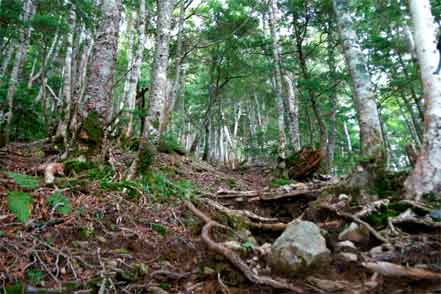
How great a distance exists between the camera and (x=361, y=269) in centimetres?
266

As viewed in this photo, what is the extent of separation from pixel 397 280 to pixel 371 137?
3.05 m

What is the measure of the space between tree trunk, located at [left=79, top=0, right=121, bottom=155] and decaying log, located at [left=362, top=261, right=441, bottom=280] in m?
3.90

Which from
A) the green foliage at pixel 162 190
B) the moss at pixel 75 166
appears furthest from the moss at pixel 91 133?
the green foliage at pixel 162 190

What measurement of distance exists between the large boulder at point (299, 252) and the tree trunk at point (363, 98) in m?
2.37

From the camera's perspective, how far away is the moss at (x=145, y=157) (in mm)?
4695

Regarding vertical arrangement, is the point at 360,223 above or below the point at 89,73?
below

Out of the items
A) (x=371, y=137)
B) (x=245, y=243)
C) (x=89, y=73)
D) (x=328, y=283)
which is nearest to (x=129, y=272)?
(x=245, y=243)

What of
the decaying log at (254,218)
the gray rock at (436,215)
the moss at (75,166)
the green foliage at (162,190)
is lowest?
the decaying log at (254,218)

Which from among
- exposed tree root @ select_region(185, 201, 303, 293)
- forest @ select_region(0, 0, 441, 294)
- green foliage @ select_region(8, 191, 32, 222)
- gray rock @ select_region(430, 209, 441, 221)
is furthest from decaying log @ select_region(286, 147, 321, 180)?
green foliage @ select_region(8, 191, 32, 222)

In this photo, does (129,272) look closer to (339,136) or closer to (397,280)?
(397,280)

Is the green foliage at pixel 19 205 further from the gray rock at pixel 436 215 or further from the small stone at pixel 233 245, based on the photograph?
the gray rock at pixel 436 215

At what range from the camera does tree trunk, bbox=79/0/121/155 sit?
15.1 ft

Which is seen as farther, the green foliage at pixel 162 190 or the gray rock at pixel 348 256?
the green foliage at pixel 162 190

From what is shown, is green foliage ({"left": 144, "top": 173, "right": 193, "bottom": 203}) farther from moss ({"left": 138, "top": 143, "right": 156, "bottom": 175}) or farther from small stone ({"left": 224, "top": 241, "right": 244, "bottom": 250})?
small stone ({"left": 224, "top": 241, "right": 244, "bottom": 250})
